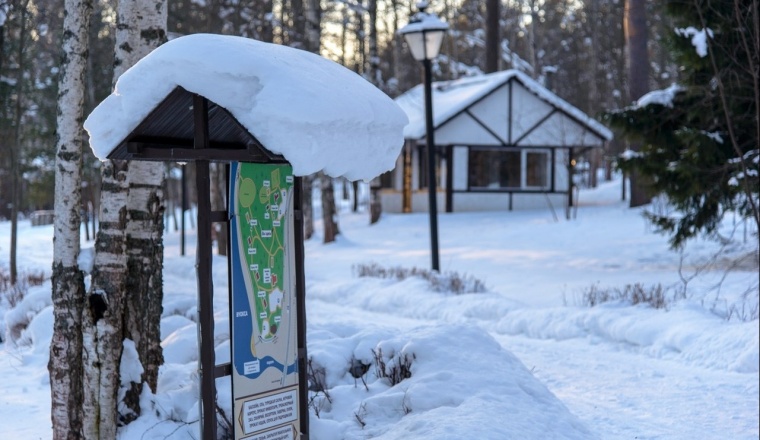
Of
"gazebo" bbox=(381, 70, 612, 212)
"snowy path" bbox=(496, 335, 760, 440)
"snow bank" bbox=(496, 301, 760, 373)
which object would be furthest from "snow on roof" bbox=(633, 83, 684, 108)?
"gazebo" bbox=(381, 70, 612, 212)

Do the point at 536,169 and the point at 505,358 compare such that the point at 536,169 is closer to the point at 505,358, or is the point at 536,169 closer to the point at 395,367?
the point at 505,358

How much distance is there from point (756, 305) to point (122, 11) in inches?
294

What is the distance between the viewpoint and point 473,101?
2650 centimetres

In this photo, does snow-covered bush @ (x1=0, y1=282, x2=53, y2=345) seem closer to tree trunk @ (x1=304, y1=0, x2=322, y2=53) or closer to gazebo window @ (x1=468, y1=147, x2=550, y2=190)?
tree trunk @ (x1=304, y1=0, x2=322, y2=53)

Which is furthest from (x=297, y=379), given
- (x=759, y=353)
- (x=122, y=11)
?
(x=759, y=353)

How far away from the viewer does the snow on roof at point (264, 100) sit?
153 inches

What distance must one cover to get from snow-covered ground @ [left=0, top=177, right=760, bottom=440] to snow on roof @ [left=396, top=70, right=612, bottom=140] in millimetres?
11262

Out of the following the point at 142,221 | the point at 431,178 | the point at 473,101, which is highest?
the point at 473,101

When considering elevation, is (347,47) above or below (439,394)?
above

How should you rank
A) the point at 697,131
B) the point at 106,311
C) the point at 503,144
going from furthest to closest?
the point at 503,144 < the point at 697,131 < the point at 106,311

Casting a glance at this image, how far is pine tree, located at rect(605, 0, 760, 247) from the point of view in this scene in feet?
36.0

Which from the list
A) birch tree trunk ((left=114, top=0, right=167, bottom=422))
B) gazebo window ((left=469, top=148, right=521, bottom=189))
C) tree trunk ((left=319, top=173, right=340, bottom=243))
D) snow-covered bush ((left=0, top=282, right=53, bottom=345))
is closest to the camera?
birch tree trunk ((left=114, top=0, right=167, bottom=422))

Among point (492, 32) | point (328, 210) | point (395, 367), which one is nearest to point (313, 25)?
point (328, 210)

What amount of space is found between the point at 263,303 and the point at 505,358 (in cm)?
269
